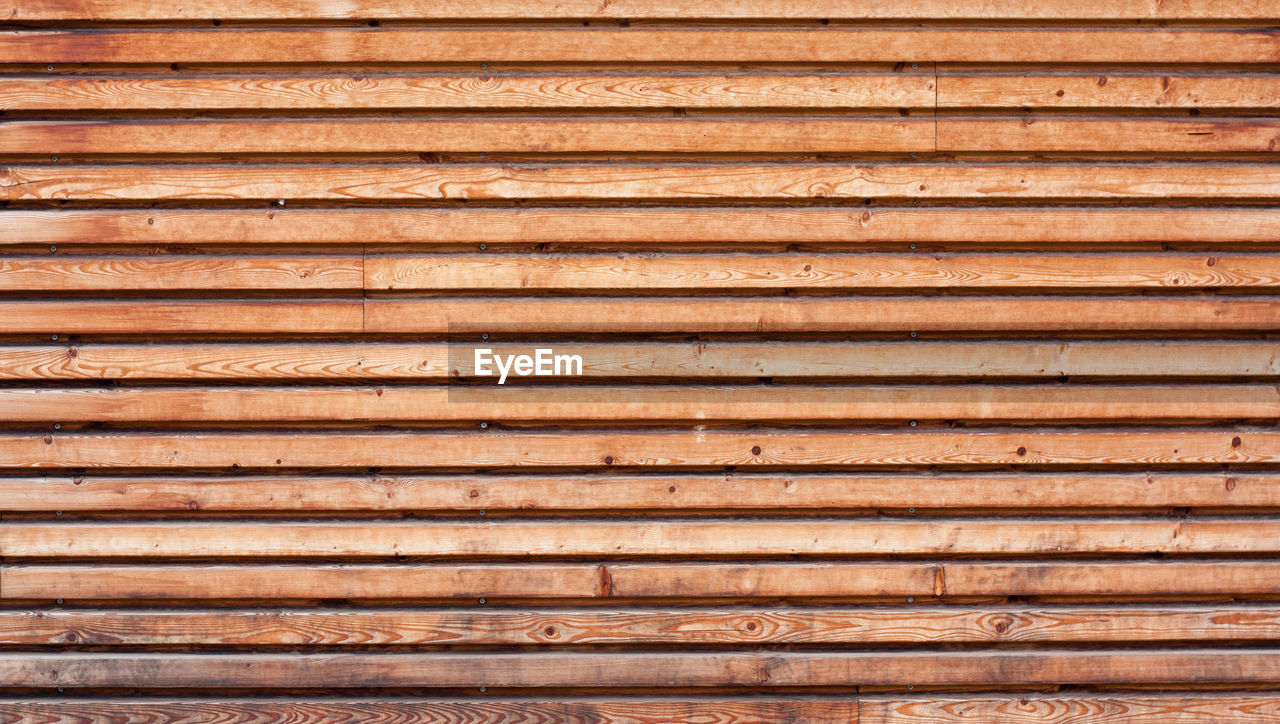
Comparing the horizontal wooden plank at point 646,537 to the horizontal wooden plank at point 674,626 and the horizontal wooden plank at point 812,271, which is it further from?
the horizontal wooden plank at point 812,271

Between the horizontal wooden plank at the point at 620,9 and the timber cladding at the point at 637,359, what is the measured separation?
0.06 ft

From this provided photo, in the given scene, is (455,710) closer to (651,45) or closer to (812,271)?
(812,271)

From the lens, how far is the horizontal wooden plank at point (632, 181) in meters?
2.99

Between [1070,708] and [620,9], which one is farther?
[1070,708]

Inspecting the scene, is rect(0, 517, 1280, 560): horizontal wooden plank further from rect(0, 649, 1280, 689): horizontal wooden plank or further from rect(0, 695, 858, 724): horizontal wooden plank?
rect(0, 695, 858, 724): horizontal wooden plank

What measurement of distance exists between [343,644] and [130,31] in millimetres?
2500

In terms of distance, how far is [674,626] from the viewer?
3.08 metres

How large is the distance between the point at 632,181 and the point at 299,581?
2029 mm

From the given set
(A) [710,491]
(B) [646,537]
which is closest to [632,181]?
(A) [710,491]

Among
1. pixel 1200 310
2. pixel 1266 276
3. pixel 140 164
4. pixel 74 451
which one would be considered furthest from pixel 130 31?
pixel 1266 276

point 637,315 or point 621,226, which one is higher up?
point 621,226

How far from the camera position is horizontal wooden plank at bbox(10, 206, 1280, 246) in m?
2.99

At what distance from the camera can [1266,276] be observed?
9.91ft

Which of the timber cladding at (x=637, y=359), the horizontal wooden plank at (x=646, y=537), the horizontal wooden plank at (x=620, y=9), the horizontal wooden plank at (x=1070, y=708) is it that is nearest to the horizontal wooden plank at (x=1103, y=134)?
the timber cladding at (x=637, y=359)
